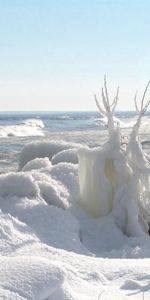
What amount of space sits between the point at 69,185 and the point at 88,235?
1.49 m

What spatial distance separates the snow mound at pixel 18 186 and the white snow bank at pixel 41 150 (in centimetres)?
720

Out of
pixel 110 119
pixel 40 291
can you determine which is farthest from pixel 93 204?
pixel 40 291

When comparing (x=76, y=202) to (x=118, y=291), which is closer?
(x=118, y=291)

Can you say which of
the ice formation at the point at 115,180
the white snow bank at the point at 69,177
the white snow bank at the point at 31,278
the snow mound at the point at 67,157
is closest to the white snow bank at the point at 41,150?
the snow mound at the point at 67,157

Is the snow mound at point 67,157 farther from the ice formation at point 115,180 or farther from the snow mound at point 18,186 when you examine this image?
the snow mound at point 18,186

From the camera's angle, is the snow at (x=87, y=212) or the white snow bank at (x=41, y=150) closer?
the snow at (x=87, y=212)

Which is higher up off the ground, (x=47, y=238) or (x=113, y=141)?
(x=113, y=141)

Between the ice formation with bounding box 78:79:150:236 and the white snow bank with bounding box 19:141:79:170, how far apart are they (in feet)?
21.9

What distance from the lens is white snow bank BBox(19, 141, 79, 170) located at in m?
14.5

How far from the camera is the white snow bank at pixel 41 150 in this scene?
47.5 ft

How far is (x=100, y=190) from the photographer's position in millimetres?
7566

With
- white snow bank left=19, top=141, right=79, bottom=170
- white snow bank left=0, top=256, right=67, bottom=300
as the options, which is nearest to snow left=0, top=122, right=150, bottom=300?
white snow bank left=0, top=256, right=67, bottom=300

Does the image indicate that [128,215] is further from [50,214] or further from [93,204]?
[50,214]

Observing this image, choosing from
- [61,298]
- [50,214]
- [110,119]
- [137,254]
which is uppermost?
[110,119]
